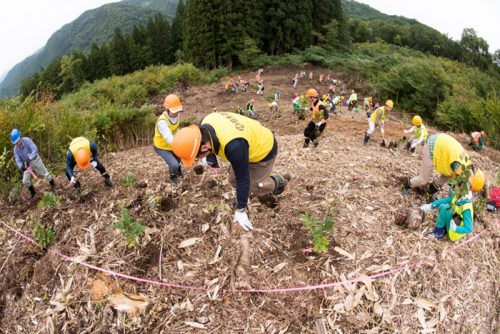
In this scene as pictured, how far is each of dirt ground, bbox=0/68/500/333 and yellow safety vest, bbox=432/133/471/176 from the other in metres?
0.73

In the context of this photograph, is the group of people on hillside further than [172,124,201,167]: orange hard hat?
Yes

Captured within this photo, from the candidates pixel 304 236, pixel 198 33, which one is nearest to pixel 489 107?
pixel 304 236

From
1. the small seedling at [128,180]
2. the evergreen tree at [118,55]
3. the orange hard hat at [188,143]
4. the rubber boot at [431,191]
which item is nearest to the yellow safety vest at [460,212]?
the rubber boot at [431,191]

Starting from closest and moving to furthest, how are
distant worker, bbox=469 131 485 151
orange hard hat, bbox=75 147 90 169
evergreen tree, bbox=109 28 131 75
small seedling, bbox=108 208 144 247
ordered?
small seedling, bbox=108 208 144 247 < orange hard hat, bbox=75 147 90 169 < distant worker, bbox=469 131 485 151 < evergreen tree, bbox=109 28 131 75

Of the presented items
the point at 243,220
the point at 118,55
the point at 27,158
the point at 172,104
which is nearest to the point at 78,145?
the point at 27,158

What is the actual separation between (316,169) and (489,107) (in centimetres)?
893

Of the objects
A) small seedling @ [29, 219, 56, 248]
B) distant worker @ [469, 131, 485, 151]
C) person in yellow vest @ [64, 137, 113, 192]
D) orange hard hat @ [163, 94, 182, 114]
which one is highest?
orange hard hat @ [163, 94, 182, 114]

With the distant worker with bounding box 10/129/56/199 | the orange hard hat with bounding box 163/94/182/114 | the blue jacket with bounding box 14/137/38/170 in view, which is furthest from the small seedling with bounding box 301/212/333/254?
the blue jacket with bounding box 14/137/38/170

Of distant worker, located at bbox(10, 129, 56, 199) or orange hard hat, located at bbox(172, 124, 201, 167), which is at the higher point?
orange hard hat, located at bbox(172, 124, 201, 167)

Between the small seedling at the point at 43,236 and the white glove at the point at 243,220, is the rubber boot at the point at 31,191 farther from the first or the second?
the white glove at the point at 243,220

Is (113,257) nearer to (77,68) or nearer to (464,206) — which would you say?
(464,206)

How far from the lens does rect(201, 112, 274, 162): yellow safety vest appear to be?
293 cm

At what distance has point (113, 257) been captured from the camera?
12.1 ft

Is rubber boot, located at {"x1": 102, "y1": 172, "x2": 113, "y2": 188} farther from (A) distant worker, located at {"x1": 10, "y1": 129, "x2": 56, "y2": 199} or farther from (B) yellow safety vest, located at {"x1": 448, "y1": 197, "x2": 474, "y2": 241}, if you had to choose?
(B) yellow safety vest, located at {"x1": 448, "y1": 197, "x2": 474, "y2": 241}
